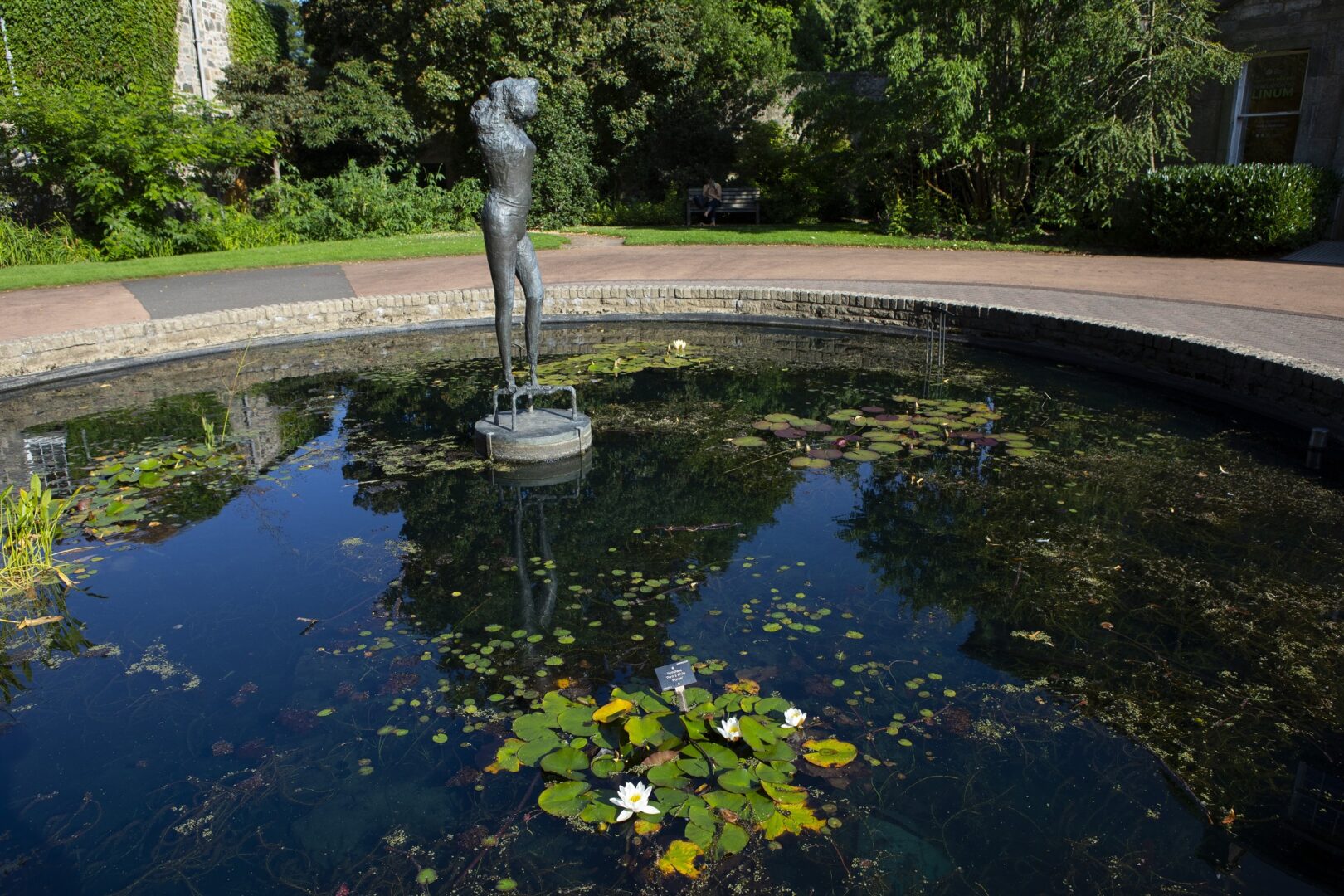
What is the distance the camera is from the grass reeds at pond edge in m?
4.27

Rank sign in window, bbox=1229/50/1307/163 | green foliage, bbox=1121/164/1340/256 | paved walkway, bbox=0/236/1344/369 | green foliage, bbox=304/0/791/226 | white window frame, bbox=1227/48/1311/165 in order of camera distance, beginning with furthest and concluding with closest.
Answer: green foliage, bbox=304/0/791/226 < white window frame, bbox=1227/48/1311/165 < sign in window, bbox=1229/50/1307/163 < green foliage, bbox=1121/164/1340/256 < paved walkway, bbox=0/236/1344/369

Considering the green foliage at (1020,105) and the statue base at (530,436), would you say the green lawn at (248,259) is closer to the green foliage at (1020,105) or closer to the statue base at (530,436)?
the green foliage at (1020,105)

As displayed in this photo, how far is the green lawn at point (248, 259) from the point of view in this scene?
11.3m

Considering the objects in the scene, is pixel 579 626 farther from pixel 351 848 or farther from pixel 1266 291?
pixel 1266 291

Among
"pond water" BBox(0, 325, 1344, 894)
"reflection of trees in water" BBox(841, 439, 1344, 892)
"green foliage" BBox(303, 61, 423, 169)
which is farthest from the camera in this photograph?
"green foliage" BBox(303, 61, 423, 169)

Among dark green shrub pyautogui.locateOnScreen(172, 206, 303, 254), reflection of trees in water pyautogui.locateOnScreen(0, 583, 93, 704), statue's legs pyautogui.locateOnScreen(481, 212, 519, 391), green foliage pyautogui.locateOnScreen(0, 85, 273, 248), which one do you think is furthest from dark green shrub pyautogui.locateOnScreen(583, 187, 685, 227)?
reflection of trees in water pyautogui.locateOnScreen(0, 583, 93, 704)

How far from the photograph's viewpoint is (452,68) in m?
A: 17.0

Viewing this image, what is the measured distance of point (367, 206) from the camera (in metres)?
15.5

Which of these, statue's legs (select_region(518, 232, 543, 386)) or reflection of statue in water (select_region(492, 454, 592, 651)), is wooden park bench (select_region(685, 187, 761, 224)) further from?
reflection of statue in water (select_region(492, 454, 592, 651))

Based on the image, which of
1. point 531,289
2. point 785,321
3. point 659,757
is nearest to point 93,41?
point 785,321

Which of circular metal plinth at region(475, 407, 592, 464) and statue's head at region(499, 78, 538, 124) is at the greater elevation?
statue's head at region(499, 78, 538, 124)

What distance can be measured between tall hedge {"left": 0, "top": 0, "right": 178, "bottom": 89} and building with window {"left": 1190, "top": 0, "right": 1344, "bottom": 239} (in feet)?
50.6

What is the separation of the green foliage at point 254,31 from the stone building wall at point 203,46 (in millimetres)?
117

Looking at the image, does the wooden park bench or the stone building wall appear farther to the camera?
the wooden park bench
